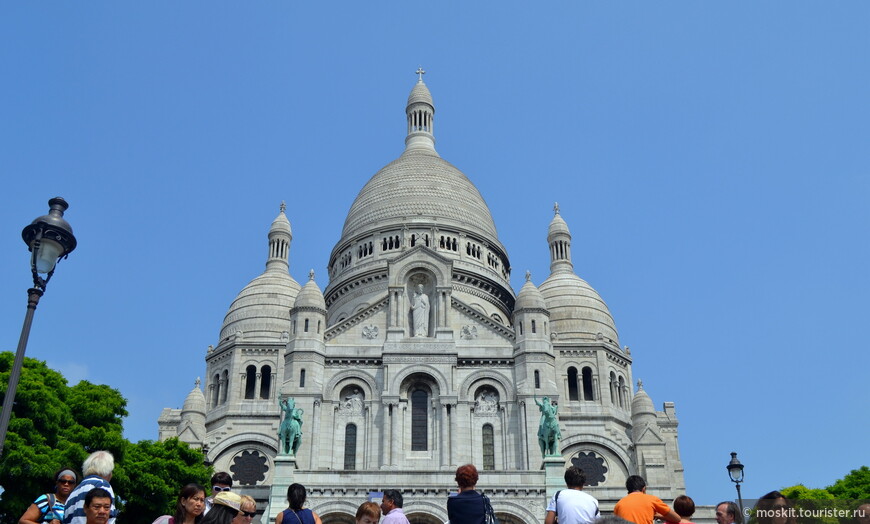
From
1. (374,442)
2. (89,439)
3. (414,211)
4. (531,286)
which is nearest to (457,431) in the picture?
(374,442)

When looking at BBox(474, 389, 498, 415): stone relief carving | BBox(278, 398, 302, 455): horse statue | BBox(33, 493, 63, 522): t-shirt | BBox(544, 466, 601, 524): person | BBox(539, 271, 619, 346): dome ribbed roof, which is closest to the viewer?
BBox(33, 493, 63, 522): t-shirt

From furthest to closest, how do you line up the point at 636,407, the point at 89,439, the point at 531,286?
the point at 636,407 < the point at 531,286 < the point at 89,439

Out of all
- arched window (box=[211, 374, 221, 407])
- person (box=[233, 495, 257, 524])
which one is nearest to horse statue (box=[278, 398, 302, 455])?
arched window (box=[211, 374, 221, 407])

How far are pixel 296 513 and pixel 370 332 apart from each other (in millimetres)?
33530

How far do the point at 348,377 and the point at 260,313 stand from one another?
15003 mm

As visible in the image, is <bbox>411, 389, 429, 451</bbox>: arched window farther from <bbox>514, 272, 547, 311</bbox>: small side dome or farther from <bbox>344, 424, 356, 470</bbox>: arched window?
<bbox>514, 272, 547, 311</bbox>: small side dome

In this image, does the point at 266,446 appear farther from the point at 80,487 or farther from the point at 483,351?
the point at 80,487

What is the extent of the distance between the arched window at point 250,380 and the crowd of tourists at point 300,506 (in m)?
41.9

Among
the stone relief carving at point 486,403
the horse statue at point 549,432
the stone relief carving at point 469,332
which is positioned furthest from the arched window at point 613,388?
the horse statue at point 549,432

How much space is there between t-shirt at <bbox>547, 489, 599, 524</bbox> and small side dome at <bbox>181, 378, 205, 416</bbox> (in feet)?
137

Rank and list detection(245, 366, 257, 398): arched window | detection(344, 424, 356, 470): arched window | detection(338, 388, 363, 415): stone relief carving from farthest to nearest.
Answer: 1. detection(245, 366, 257, 398): arched window
2. detection(338, 388, 363, 415): stone relief carving
3. detection(344, 424, 356, 470): arched window

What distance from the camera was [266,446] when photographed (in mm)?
49469

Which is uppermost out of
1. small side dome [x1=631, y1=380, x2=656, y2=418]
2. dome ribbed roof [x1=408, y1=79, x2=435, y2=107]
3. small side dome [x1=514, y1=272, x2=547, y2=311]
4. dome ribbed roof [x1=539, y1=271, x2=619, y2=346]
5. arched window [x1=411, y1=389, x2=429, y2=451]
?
dome ribbed roof [x1=408, y1=79, x2=435, y2=107]

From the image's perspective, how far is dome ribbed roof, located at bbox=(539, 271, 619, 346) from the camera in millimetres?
55219
